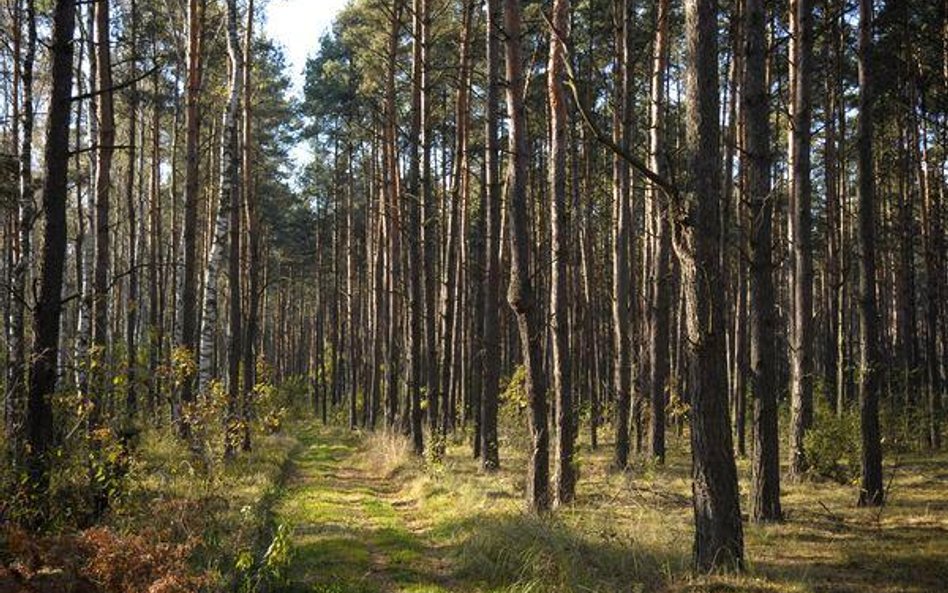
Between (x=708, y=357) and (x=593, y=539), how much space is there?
2.88 meters

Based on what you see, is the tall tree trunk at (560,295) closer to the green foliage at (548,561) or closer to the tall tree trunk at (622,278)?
the green foliage at (548,561)

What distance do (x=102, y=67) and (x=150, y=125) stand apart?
14544 mm

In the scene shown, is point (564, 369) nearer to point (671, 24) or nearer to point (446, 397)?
point (446, 397)

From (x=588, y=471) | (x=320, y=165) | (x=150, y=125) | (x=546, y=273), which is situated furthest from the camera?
(x=320, y=165)

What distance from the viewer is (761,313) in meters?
9.04

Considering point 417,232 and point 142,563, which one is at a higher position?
point 417,232

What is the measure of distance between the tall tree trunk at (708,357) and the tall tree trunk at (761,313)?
2.56 meters

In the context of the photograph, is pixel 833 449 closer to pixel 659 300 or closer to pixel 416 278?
pixel 659 300

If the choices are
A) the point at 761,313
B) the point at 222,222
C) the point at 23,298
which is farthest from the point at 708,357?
the point at 222,222

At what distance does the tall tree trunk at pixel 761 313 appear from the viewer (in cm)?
877

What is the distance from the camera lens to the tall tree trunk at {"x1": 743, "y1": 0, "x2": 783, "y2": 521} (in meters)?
8.77

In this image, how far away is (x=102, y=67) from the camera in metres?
13.2

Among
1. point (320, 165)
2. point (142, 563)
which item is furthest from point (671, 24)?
point (320, 165)

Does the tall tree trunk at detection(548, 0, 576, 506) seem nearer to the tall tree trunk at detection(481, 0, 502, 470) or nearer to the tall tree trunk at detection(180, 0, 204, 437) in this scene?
the tall tree trunk at detection(481, 0, 502, 470)
